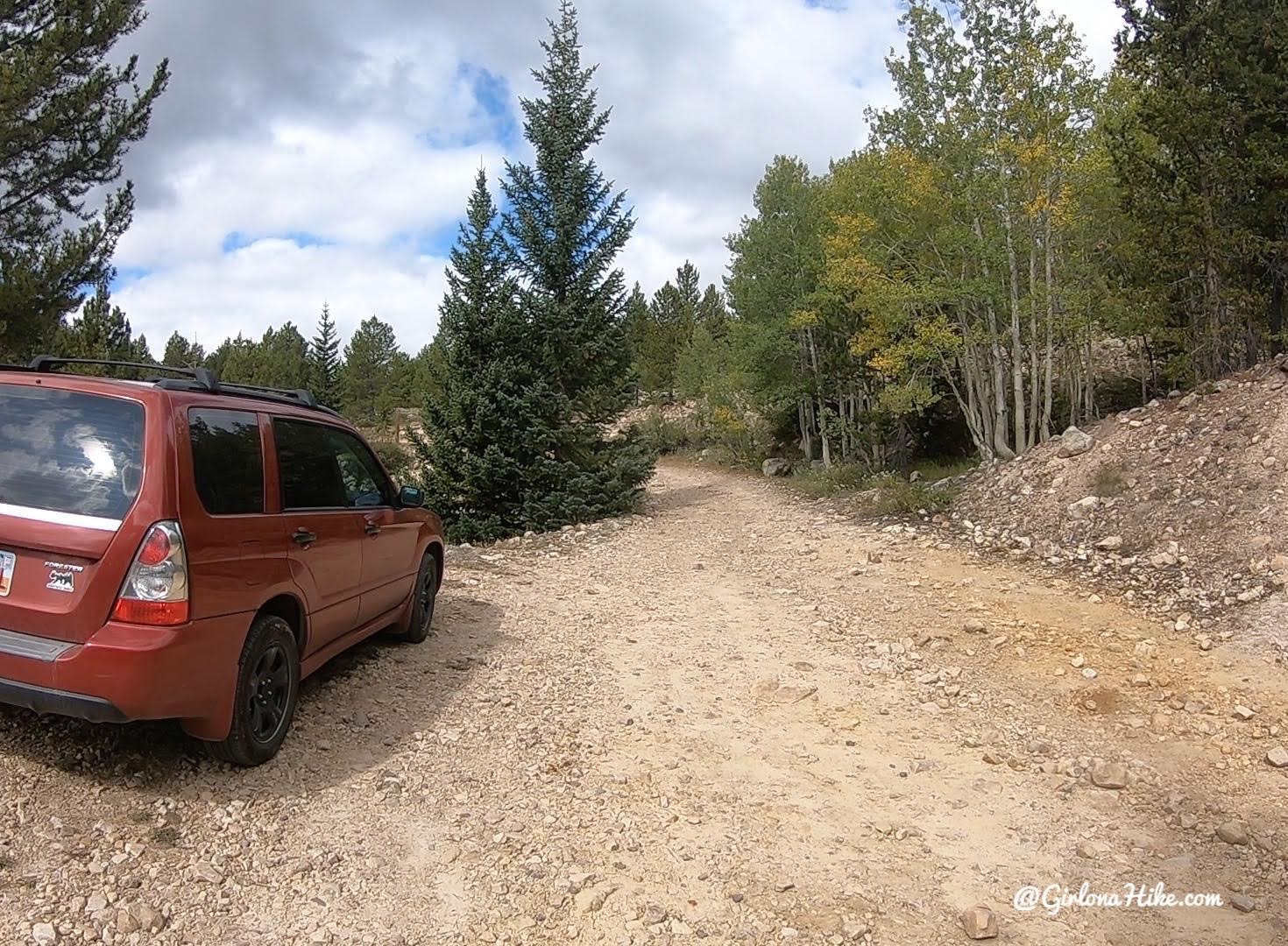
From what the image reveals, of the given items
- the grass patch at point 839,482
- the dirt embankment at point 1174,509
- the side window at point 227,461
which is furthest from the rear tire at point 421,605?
the grass patch at point 839,482

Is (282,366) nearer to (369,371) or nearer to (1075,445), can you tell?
(369,371)

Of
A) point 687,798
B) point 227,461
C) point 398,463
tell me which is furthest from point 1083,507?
point 398,463

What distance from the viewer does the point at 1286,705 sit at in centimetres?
523

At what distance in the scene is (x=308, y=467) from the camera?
4.69 meters

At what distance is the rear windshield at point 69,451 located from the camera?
339 centimetres

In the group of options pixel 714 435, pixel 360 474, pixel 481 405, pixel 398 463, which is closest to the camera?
pixel 360 474

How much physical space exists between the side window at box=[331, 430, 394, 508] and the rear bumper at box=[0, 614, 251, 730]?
73.9 inches

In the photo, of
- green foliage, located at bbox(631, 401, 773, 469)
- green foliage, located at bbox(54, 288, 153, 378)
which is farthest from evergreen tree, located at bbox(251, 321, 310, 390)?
green foliage, located at bbox(54, 288, 153, 378)

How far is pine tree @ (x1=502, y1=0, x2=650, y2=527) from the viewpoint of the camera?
584 inches

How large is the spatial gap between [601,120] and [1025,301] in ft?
29.6

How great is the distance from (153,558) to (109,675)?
49 cm

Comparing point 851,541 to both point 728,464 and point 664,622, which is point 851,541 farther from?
point 728,464

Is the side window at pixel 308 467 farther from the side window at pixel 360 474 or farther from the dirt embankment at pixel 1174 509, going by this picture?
the dirt embankment at pixel 1174 509

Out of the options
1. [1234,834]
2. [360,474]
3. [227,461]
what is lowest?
[1234,834]
